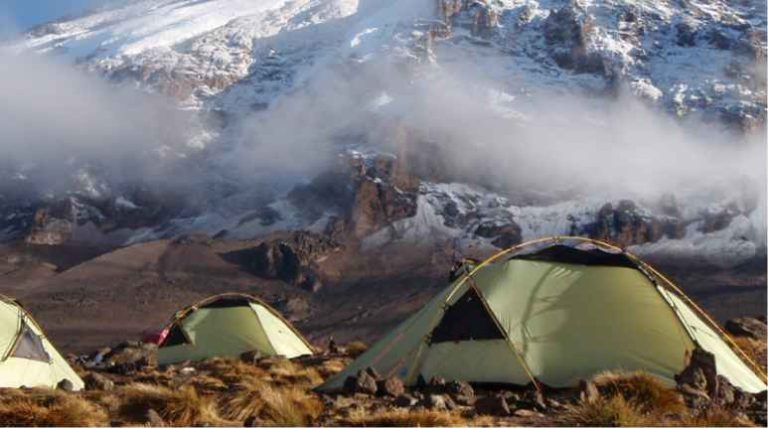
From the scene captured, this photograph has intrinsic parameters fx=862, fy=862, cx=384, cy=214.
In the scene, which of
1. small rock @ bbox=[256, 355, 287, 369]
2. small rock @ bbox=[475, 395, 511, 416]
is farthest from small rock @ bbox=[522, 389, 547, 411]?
small rock @ bbox=[256, 355, 287, 369]

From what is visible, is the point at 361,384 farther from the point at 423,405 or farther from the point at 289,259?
the point at 289,259

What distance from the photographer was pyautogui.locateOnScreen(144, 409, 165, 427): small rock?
10.1m

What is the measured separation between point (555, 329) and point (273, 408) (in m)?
4.88

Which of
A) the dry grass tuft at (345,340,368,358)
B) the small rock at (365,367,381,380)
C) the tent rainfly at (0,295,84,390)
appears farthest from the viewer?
the dry grass tuft at (345,340,368,358)

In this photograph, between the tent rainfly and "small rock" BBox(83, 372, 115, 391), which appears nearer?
"small rock" BBox(83, 372, 115, 391)

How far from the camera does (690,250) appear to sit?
187 m

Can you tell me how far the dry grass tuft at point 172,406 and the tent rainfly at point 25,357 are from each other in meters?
6.08

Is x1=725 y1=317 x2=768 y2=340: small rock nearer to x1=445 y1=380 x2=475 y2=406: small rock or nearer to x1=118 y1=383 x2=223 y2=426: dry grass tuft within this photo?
x1=445 y1=380 x2=475 y2=406: small rock

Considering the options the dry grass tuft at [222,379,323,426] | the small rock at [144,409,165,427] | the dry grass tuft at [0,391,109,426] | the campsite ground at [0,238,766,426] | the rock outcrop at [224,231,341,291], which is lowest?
the rock outcrop at [224,231,341,291]

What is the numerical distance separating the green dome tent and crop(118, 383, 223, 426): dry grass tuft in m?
2.71

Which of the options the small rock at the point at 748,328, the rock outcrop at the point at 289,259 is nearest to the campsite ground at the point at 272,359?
the rock outcrop at the point at 289,259

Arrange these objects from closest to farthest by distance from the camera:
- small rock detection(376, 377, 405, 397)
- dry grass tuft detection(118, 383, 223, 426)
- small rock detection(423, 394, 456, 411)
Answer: dry grass tuft detection(118, 383, 223, 426) < small rock detection(423, 394, 456, 411) < small rock detection(376, 377, 405, 397)

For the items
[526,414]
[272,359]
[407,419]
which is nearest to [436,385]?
[526,414]

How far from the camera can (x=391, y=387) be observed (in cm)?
1210
